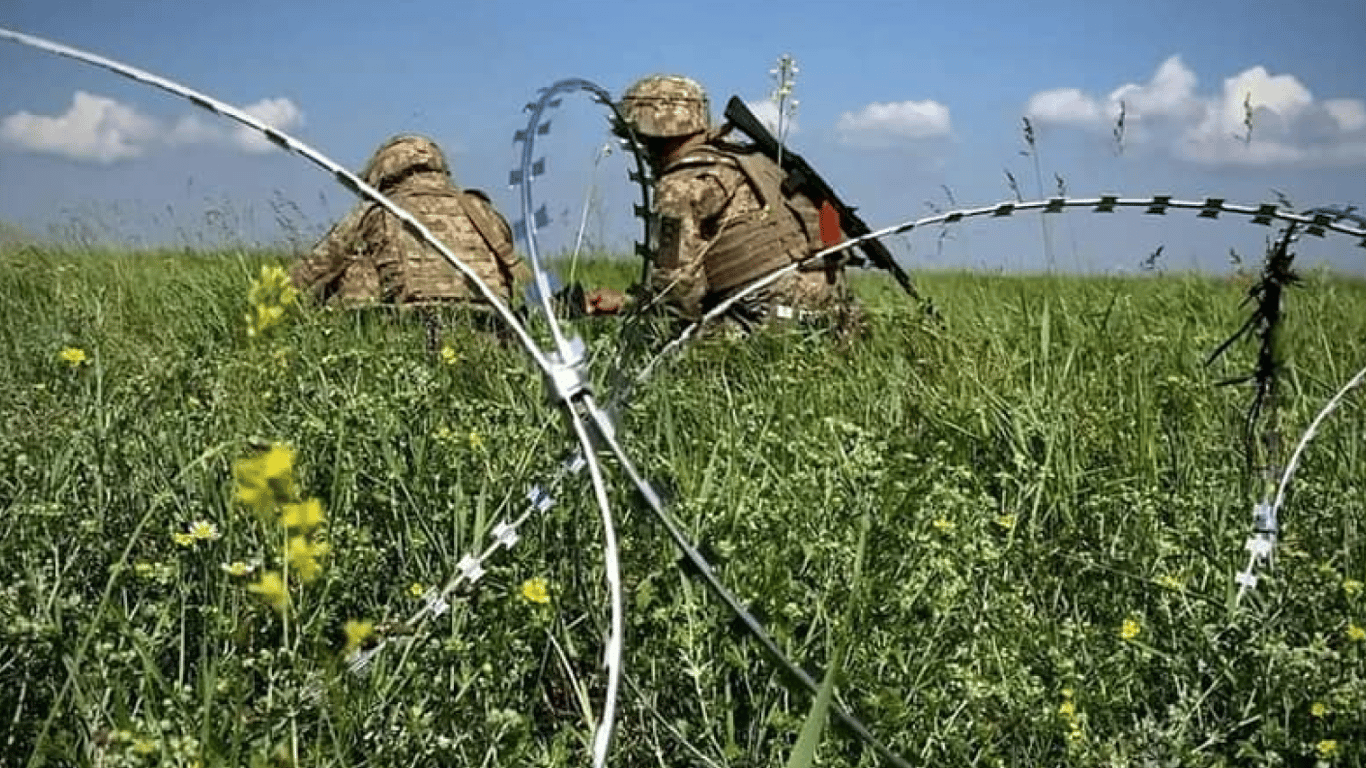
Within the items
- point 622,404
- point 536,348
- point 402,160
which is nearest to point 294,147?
point 536,348

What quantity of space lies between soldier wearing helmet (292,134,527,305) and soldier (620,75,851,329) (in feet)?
2.47

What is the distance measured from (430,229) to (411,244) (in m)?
0.28

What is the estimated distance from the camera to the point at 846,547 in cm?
260

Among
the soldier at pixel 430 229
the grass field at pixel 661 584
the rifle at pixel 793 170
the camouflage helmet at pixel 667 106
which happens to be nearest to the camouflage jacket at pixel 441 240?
the soldier at pixel 430 229

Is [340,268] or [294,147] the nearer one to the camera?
[294,147]

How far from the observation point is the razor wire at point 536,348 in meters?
1.55

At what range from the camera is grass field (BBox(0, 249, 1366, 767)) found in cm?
223

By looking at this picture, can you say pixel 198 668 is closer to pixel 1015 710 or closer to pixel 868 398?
pixel 1015 710

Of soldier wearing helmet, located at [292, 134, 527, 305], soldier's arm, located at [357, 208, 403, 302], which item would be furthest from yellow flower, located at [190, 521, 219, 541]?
soldier's arm, located at [357, 208, 403, 302]

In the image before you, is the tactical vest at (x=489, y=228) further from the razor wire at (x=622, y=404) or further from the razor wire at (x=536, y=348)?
the razor wire at (x=536, y=348)

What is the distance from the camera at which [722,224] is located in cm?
680

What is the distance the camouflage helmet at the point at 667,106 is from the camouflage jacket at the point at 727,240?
19cm

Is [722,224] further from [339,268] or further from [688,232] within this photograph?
[339,268]

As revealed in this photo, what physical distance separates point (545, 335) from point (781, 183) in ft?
9.46
